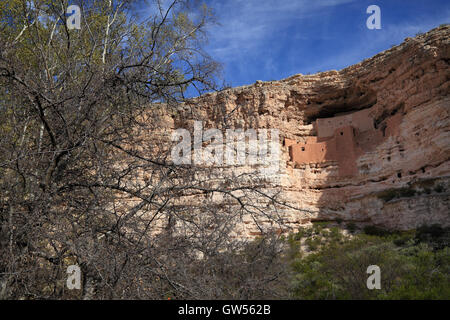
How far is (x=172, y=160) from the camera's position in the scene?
153 inches

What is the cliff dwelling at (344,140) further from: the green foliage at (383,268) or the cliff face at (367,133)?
the green foliage at (383,268)

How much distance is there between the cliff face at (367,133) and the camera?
1731cm

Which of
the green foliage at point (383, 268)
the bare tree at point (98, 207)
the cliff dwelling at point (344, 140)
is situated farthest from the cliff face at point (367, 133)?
the bare tree at point (98, 207)

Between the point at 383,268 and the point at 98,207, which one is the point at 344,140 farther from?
the point at 98,207

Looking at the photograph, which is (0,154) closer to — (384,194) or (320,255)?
(320,255)

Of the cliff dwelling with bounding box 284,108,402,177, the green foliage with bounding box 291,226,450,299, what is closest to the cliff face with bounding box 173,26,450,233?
the cliff dwelling with bounding box 284,108,402,177

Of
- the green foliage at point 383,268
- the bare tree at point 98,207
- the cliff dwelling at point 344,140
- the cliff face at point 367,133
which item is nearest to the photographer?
the bare tree at point 98,207

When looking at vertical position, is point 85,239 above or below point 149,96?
below

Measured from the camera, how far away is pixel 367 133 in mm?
21062

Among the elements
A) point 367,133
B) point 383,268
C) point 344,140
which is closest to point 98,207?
point 383,268

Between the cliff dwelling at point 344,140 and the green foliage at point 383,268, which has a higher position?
the cliff dwelling at point 344,140
